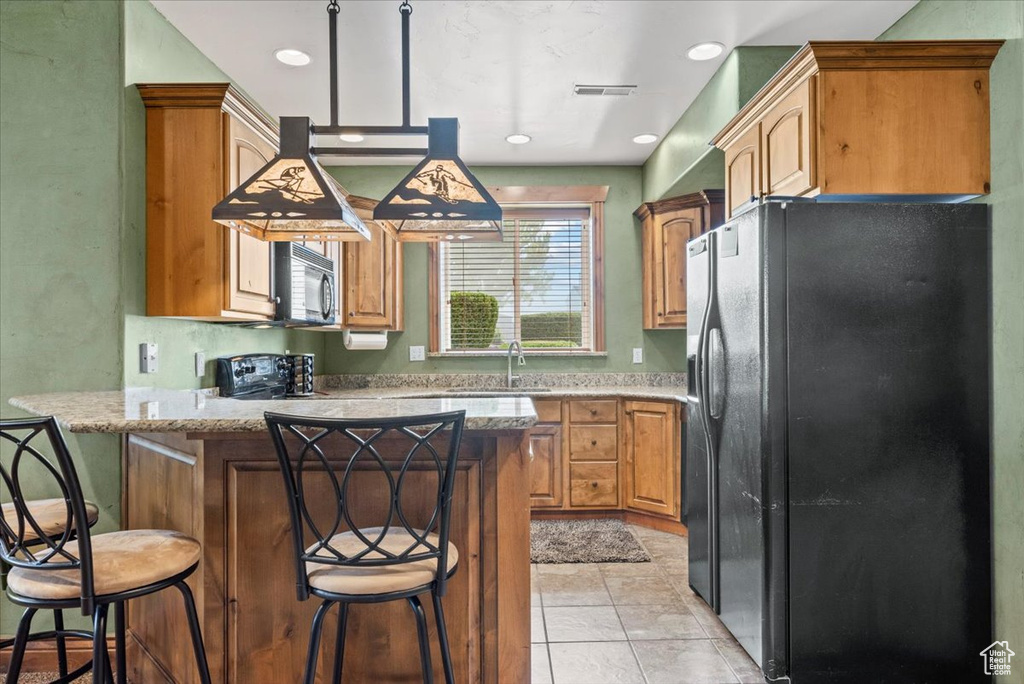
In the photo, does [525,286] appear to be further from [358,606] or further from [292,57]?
[358,606]

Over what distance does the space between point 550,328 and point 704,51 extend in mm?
2334

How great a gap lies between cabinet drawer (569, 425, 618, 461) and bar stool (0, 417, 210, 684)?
2766mm

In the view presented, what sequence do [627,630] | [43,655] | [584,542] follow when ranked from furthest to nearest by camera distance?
[584,542]
[627,630]
[43,655]

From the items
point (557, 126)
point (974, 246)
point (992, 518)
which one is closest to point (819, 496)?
point (992, 518)

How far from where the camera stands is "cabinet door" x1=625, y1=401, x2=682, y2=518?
3.83m

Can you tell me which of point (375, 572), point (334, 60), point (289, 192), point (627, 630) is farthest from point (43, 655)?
point (334, 60)

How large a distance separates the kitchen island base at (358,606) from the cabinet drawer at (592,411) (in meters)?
2.35

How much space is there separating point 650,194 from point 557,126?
981 mm

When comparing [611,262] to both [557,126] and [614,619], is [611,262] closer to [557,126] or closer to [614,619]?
[557,126]

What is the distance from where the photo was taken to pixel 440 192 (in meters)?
2.07

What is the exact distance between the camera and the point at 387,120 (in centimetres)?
368

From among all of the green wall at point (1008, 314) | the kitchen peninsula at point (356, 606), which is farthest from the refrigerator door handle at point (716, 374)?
the kitchen peninsula at point (356, 606)

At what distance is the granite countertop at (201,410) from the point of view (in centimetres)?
157

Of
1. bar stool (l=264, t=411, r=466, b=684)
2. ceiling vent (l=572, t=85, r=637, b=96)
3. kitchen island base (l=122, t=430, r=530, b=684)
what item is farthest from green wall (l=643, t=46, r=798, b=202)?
bar stool (l=264, t=411, r=466, b=684)
